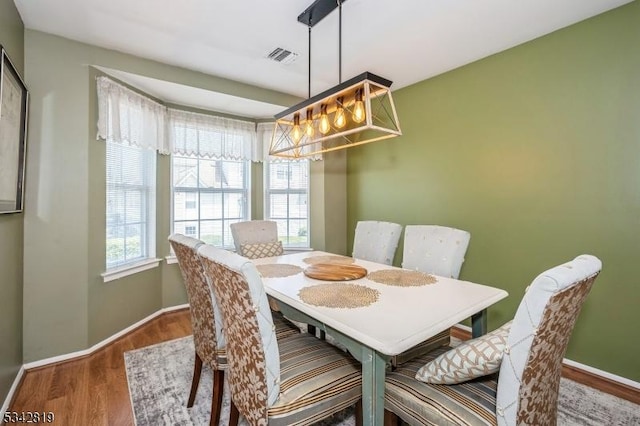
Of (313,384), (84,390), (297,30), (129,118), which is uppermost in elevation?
(297,30)

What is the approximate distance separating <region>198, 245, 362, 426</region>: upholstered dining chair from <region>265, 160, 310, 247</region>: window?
106 inches

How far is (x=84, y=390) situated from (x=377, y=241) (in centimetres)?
240

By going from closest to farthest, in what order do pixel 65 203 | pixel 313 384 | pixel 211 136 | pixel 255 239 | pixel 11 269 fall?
pixel 313 384 → pixel 11 269 → pixel 65 203 → pixel 255 239 → pixel 211 136

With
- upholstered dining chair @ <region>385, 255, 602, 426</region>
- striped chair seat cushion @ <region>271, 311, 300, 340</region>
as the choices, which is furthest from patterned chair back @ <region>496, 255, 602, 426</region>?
striped chair seat cushion @ <region>271, 311, 300, 340</region>

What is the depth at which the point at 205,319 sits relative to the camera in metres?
1.68

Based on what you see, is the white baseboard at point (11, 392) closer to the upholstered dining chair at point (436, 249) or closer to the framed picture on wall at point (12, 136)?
the framed picture on wall at point (12, 136)

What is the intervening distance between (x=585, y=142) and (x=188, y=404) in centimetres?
323

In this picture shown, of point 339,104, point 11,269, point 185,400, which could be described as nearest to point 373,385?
point 185,400

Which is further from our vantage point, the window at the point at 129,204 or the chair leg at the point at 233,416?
the window at the point at 129,204

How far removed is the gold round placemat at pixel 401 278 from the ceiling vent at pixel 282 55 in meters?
2.00

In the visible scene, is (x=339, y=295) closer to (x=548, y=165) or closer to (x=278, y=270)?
(x=278, y=270)

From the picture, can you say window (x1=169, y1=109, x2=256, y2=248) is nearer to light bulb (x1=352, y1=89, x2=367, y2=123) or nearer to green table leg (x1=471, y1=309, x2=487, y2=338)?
light bulb (x1=352, y1=89, x2=367, y2=123)

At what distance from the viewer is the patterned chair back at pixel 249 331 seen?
1.10 m

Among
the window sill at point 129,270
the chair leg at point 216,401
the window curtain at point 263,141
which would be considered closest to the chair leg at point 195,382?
the chair leg at point 216,401
